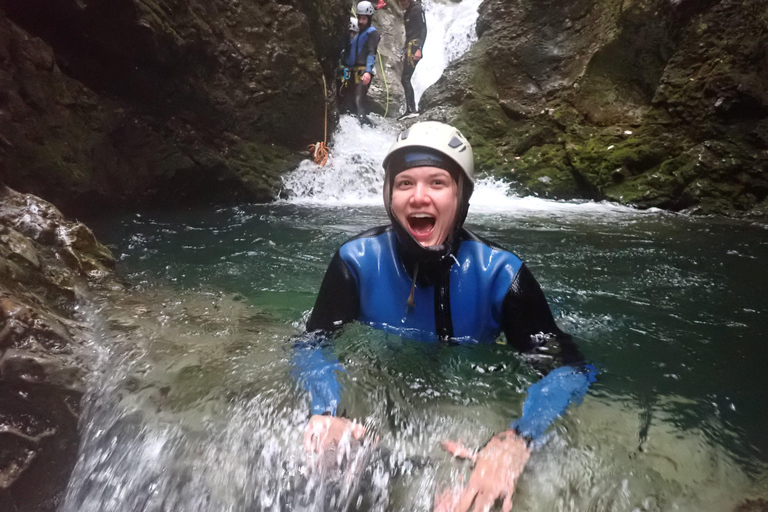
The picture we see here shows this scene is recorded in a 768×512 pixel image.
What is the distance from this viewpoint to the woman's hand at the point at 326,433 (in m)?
1.58

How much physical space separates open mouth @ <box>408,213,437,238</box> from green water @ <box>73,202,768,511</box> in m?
0.54

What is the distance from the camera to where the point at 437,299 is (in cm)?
202

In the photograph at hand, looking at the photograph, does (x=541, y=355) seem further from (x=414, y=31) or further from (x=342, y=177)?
(x=414, y=31)

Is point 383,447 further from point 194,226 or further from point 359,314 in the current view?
point 194,226

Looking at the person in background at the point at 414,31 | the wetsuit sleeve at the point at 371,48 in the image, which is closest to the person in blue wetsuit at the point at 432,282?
the wetsuit sleeve at the point at 371,48

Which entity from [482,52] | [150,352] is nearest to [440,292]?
[150,352]

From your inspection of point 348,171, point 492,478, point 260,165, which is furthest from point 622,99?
point 492,478

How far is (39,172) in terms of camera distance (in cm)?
496

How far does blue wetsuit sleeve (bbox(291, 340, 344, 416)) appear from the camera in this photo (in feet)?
5.57

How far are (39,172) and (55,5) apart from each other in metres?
1.93

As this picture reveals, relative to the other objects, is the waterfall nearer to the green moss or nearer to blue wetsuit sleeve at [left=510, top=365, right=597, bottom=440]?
the green moss

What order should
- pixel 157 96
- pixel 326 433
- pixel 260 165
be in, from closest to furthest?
pixel 326 433, pixel 157 96, pixel 260 165

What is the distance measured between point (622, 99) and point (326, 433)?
29.4 feet

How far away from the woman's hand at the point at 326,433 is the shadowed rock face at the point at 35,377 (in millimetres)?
983
